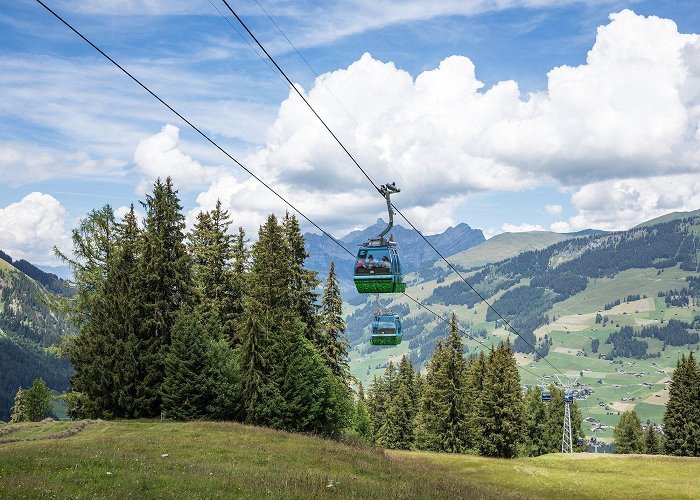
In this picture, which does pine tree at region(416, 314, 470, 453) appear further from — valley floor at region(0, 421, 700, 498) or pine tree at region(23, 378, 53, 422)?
pine tree at region(23, 378, 53, 422)

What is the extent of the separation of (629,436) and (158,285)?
9355 centimetres

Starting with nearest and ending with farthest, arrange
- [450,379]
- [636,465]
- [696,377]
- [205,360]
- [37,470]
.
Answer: [37,470] → [205,360] → [636,465] → [450,379] → [696,377]

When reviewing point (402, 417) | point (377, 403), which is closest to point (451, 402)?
point (402, 417)

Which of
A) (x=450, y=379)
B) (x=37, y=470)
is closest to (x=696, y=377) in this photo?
(x=450, y=379)

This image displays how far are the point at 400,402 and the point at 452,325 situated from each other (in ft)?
73.8

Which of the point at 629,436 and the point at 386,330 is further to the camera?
the point at 629,436

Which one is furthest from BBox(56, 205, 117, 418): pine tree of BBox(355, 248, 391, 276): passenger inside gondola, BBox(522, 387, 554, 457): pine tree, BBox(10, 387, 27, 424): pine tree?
BBox(522, 387, 554, 457): pine tree

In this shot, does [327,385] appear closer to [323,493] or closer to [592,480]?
[592,480]

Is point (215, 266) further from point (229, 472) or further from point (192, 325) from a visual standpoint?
point (229, 472)

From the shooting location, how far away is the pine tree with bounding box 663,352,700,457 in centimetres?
7894

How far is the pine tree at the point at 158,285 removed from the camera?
4581 centimetres

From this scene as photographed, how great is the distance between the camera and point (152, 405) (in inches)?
1802

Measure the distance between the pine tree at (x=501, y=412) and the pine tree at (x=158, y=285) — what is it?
4020 cm

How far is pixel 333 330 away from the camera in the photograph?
59.1 metres
